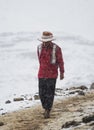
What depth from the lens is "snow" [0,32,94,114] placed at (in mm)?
30438

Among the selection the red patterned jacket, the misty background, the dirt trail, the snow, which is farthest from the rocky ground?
the misty background

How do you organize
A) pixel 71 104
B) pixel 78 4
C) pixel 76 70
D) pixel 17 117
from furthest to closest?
pixel 78 4 < pixel 76 70 < pixel 71 104 < pixel 17 117

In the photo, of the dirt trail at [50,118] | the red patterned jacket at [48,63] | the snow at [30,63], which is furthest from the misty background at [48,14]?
the red patterned jacket at [48,63]

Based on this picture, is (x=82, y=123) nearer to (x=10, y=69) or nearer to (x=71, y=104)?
(x=71, y=104)

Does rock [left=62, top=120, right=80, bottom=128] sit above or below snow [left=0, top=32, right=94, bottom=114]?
above

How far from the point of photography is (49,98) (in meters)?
8.89

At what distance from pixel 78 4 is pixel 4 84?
Result: 62.2 meters

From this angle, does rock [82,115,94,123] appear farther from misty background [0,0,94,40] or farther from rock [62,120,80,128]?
misty background [0,0,94,40]

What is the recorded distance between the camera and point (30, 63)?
4103 cm

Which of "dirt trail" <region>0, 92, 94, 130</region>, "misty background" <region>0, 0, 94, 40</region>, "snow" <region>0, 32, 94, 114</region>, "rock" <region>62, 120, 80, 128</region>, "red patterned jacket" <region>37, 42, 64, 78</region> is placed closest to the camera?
"rock" <region>62, 120, 80, 128</region>

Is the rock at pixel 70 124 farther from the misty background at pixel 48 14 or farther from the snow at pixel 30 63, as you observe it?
the misty background at pixel 48 14

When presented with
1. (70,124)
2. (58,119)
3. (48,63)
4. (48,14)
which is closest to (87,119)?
(70,124)

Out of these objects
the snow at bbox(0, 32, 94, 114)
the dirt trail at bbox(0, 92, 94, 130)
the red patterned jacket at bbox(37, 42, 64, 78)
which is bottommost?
the snow at bbox(0, 32, 94, 114)

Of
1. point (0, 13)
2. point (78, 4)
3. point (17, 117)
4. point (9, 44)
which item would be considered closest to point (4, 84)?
point (9, 44)
